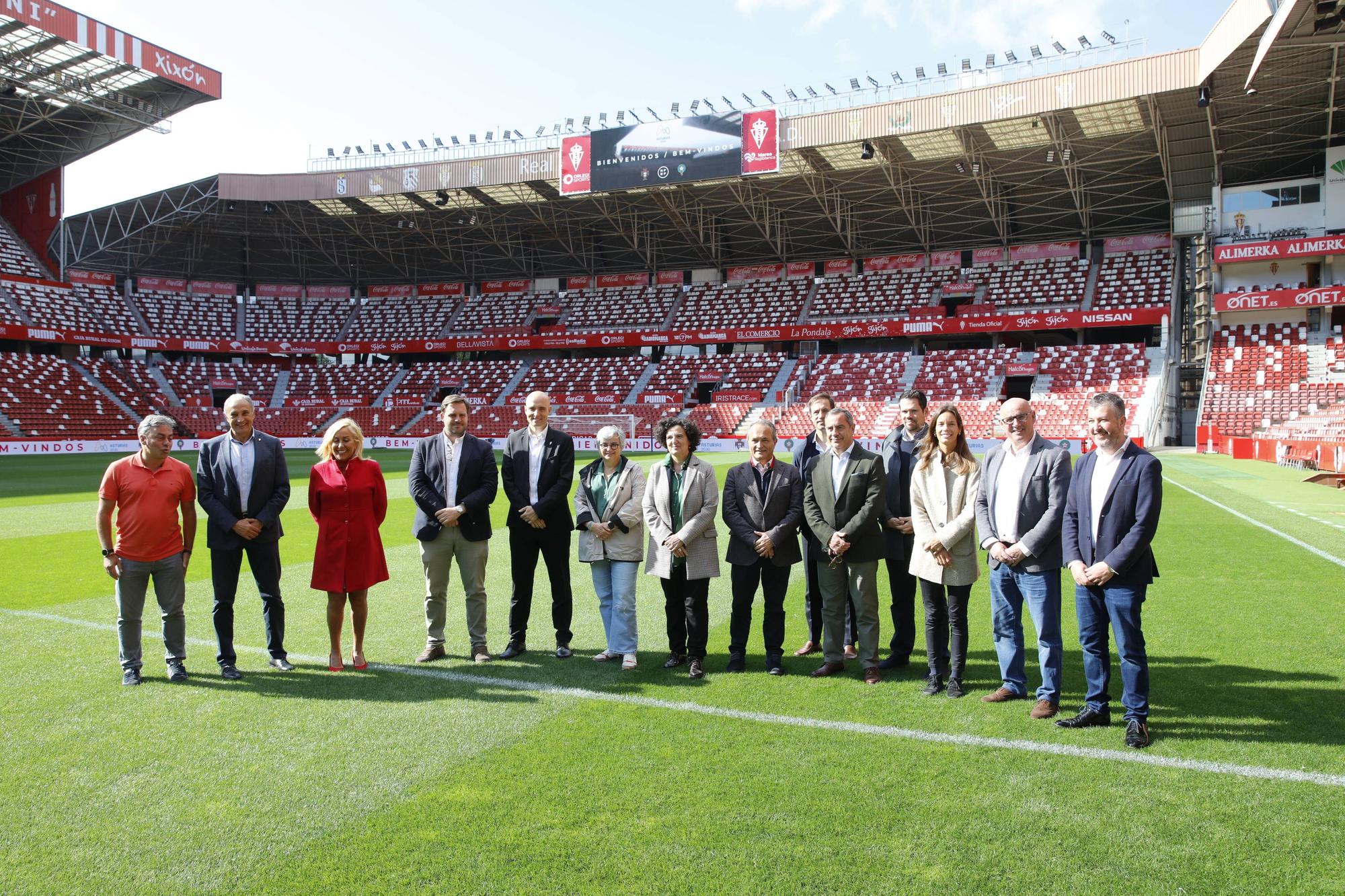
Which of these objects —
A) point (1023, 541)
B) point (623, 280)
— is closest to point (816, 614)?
point (1023, 541)

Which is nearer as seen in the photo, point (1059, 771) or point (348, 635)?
point (1059, 771)

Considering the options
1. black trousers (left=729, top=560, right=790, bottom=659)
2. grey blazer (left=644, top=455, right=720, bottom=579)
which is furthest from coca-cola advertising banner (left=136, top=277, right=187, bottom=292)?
black trousers (left=729, top=560, right=790, bottom=659)

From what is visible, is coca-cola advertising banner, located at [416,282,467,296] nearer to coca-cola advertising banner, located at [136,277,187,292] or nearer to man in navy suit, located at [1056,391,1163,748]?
coca-cola advertising banner, located at [136,277,187,292]

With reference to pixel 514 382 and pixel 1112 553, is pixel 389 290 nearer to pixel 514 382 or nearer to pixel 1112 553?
pixel 514 382

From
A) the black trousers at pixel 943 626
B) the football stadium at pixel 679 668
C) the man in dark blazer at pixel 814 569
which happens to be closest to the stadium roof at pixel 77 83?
the football stadium at pixel 679 668

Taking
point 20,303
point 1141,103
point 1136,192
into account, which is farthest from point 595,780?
point 20,303

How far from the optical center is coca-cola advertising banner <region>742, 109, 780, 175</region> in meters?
35.5

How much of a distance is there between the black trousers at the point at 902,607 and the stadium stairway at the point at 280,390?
52860mm

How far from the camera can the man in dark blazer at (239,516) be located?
20.7ft

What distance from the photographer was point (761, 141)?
35750 millimetres

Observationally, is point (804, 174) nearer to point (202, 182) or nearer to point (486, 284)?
point (486, 284)

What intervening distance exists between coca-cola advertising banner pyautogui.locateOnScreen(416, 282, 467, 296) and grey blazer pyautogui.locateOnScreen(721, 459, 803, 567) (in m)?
56.3

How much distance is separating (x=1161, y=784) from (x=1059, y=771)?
48 centimetres

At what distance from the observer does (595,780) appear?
4441 millimetres
